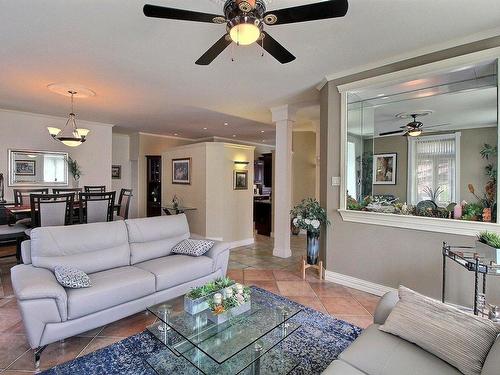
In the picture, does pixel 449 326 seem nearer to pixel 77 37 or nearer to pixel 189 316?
pixel 189 316

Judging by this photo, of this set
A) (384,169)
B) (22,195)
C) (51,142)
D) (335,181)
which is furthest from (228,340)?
(51,142)

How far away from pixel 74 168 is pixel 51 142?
71 centimetres

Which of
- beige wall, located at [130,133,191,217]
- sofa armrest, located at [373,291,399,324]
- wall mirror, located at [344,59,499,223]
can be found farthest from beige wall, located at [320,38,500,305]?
beige wall, located at [130,133,191,217]

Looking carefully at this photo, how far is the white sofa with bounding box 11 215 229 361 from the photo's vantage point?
2.04m

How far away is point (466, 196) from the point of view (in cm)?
278

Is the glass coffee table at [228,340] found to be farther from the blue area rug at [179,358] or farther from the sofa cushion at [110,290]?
the sofa cushion at [110,290]

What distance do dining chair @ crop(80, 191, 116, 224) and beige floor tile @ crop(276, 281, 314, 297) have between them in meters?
2.97

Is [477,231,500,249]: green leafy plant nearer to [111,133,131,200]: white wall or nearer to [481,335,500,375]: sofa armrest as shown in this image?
[481,335,500,375]: sofa armrest

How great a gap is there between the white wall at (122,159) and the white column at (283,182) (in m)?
5.00

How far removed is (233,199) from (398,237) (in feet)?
11.9

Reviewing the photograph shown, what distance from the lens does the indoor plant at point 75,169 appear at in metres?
6.29

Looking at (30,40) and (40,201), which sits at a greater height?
(30,40)

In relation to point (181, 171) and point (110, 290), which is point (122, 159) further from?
point (110, 290)

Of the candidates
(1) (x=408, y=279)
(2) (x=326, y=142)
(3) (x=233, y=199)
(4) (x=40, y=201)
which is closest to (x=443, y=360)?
(1) (x=408, y=279)
